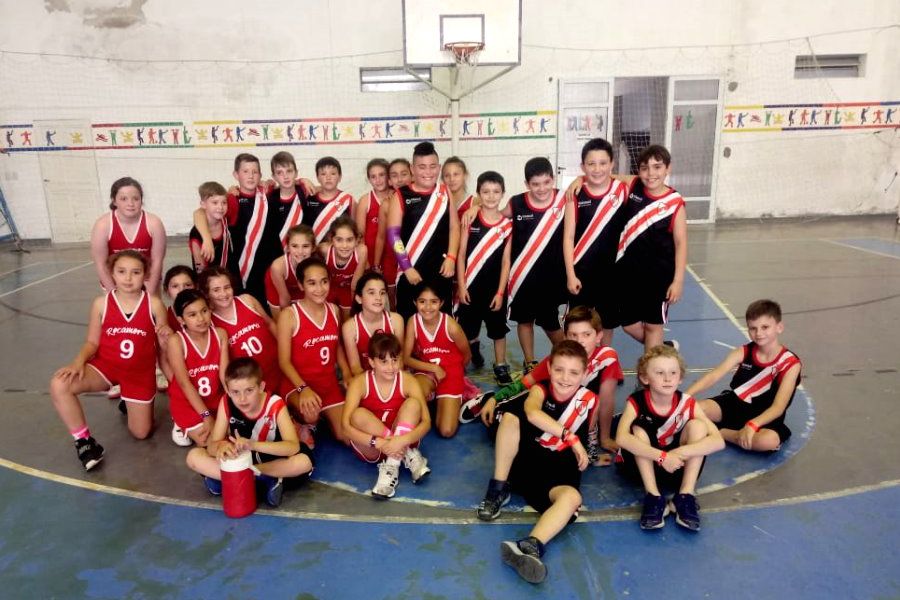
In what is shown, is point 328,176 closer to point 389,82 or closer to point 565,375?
point 565,375

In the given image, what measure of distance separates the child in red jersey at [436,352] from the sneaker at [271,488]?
934 mm

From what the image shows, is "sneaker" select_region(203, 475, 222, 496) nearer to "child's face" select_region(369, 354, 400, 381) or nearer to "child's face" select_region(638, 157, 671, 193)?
"child's face" select_region(369, 354, 400, 381)

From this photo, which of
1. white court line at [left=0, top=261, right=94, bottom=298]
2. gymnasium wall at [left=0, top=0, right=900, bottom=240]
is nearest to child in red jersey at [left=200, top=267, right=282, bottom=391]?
white court line at [left=0, top=261, right=94, bottom=298]

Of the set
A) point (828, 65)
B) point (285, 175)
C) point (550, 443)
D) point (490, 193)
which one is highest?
point (828, 65)

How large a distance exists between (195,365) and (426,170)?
1.74 meters

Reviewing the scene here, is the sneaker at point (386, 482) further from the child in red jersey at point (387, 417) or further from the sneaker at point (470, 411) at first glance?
the sneaker at point (470, 411)

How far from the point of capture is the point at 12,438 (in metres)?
3.29

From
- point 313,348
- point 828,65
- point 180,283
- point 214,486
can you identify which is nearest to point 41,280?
point 180,283

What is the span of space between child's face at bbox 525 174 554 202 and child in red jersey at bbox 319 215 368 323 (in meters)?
1.09

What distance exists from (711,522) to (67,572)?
2.45 meters

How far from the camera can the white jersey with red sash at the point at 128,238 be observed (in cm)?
360

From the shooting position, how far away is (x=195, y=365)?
3.08 meters

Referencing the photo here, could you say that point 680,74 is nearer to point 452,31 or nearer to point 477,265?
point 452,31

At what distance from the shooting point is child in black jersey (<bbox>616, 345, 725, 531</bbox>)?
7.91ft
